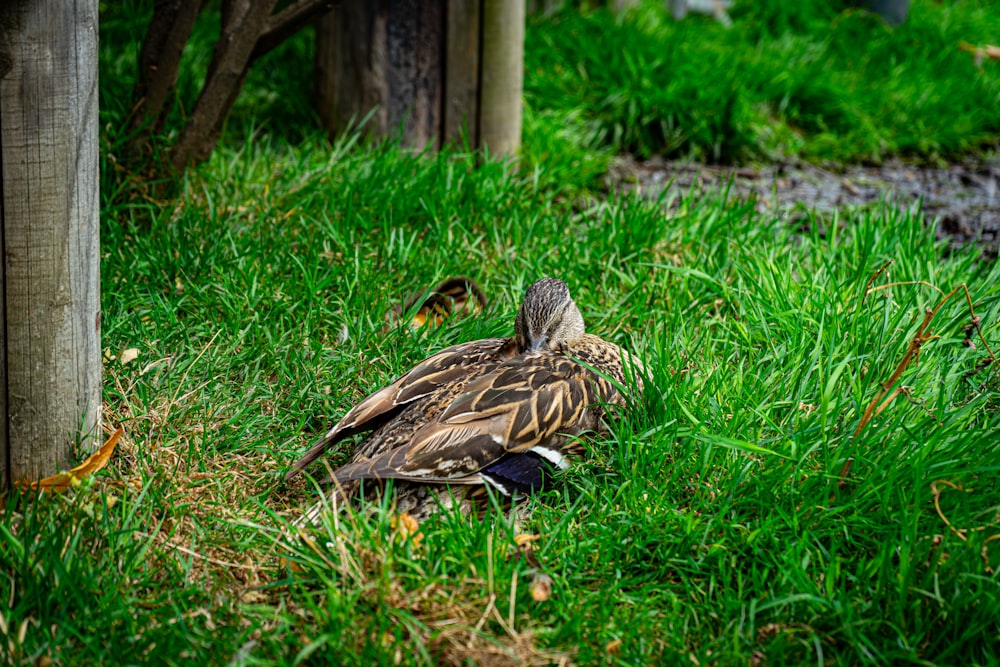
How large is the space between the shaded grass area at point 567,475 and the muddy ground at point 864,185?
3.84 ft

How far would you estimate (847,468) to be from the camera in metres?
Result: 3.16

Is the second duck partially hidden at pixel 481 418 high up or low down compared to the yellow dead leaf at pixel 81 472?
up

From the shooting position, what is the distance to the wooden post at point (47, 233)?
3.04 metres

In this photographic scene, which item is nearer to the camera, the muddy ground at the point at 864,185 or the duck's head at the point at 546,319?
the duck's head at the point at 546,319

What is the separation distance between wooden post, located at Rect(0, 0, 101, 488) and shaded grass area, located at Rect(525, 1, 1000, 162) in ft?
12.6

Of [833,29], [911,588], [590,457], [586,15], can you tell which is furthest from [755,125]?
[911,588]

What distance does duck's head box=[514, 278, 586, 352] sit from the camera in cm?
378

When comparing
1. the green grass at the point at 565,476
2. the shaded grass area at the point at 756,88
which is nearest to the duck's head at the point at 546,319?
the green grass at the point at 565,476

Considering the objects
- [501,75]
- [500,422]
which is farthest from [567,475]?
[501,75]

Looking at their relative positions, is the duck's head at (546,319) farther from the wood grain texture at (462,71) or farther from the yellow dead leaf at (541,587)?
the wood grain texture at (462,71)

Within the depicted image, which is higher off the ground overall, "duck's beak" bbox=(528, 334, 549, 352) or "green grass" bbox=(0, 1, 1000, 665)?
"duck's beak" bbox=(528, 334, 549, 352)

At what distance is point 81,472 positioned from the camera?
10.8ft

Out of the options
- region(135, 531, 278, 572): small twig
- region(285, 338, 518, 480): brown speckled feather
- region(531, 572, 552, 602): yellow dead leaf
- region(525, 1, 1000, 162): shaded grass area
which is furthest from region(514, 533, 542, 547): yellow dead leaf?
region(525, 1, 1000, 162): shaded grass area

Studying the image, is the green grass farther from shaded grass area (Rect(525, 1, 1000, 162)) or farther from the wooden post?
shaded grass area (Rect(525, 1, 1000, 162))
